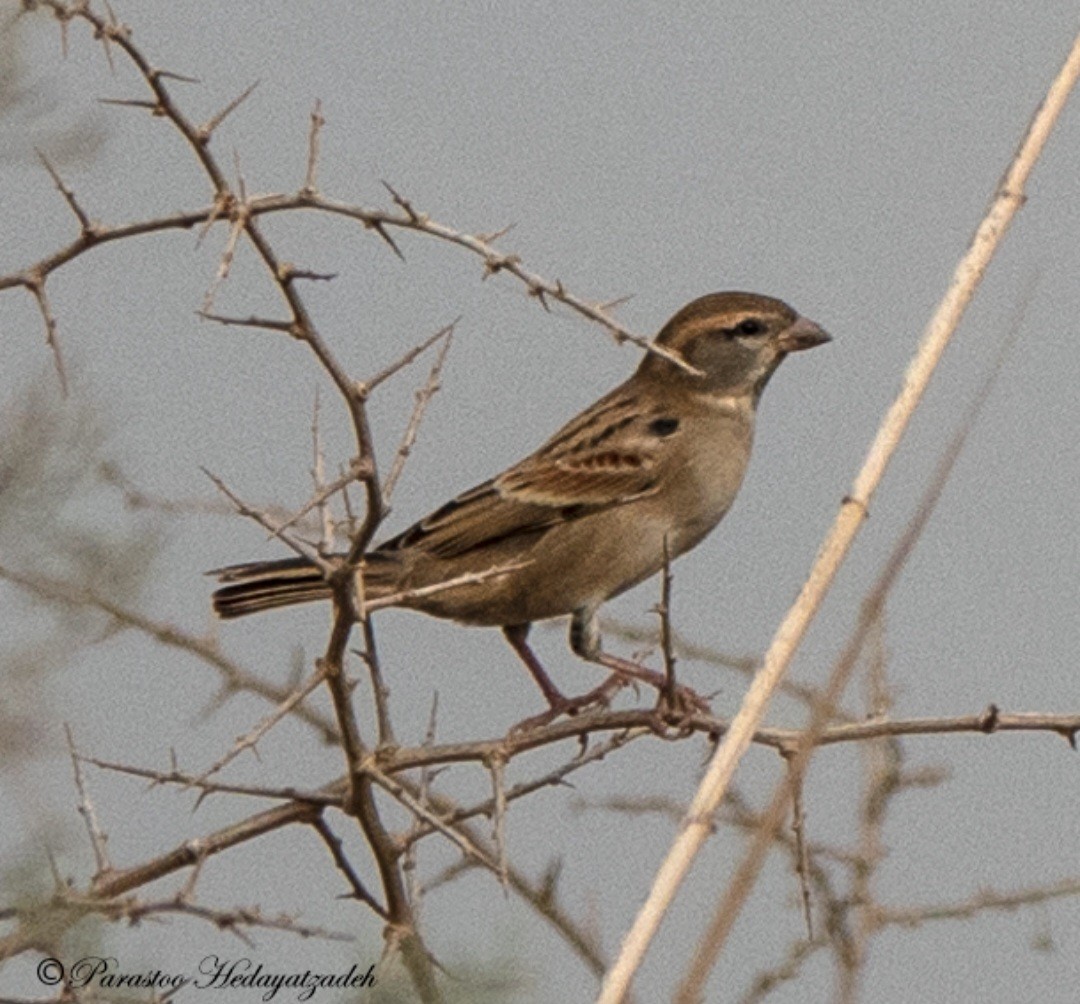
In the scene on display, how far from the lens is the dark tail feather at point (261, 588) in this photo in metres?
5.80

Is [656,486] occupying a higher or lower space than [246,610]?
higher

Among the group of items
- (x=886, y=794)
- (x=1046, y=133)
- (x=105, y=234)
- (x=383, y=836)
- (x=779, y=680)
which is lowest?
(x=383, y=836)

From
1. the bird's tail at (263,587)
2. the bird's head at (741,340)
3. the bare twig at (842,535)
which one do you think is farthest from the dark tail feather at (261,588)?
the bare twig at (842,535)

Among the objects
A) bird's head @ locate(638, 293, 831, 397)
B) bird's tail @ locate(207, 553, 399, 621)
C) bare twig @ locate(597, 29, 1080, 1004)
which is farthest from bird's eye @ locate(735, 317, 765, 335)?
bare twig @ locate(597, 29, 1080, 1004)

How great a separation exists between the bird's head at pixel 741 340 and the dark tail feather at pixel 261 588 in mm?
1521

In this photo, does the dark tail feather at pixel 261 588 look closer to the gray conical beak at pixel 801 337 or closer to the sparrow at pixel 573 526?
the sparrow at pixel 573 526

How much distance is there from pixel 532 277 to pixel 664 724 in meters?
1.08

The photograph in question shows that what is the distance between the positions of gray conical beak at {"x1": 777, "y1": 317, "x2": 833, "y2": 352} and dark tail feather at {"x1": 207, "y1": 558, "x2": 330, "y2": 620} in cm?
179

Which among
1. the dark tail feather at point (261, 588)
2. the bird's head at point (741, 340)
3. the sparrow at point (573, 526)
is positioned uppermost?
the bird's head at point (741, 340)

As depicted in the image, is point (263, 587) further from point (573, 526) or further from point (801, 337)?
point (801, 337)

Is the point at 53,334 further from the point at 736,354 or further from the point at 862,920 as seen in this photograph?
the point at 736,354

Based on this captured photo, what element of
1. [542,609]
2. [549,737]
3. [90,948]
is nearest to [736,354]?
[542,609]

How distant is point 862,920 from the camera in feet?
11.4

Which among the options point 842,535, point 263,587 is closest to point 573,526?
point 263,587
